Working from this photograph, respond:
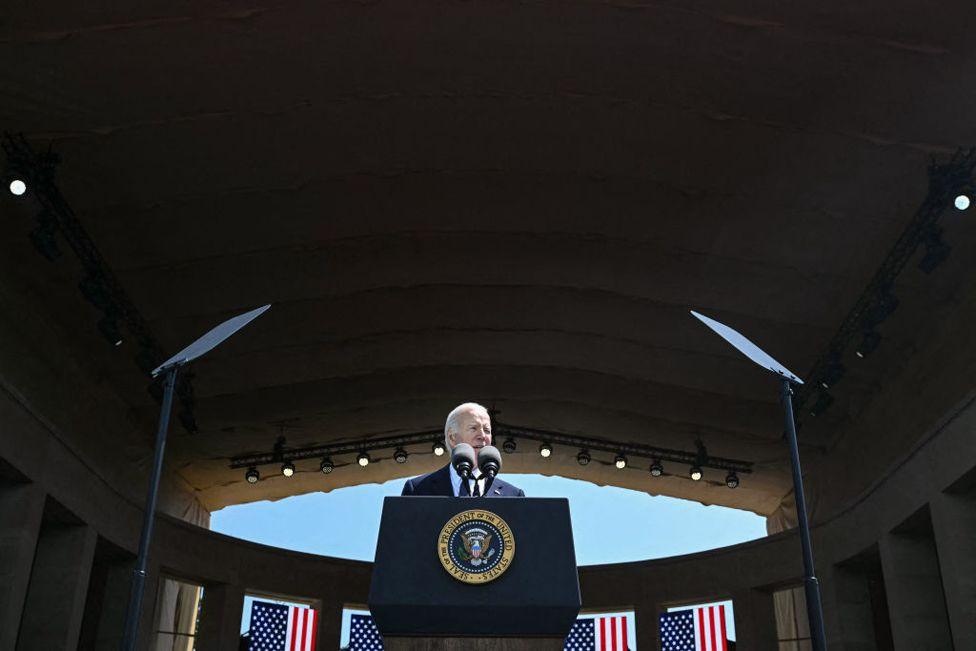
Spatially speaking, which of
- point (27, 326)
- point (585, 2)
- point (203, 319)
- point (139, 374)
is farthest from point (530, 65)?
point (139, 374)

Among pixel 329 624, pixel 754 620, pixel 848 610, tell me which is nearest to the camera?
pixel 848 610

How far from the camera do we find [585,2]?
9.26 metres

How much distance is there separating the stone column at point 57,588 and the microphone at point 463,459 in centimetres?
1107

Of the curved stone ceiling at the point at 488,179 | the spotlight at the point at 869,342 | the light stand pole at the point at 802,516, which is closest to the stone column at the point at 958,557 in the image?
the spotlight at the point at 869,342

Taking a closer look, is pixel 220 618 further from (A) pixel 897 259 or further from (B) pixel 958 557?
(A) pixel 897 259

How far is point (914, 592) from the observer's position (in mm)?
13383

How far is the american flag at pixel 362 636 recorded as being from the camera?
17.9 meters

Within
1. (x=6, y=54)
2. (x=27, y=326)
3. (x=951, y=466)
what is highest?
(x=6, y=54)

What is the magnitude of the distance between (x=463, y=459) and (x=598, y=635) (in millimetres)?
14687

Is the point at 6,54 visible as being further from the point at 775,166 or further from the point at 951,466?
the point at 951,466

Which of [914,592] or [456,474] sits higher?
[914,592]

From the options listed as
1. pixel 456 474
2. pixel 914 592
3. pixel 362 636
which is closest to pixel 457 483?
pixel 456 474

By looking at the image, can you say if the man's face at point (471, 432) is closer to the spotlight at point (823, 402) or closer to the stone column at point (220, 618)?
the spotlight at point (823, 402)

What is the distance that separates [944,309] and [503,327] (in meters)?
6.44
